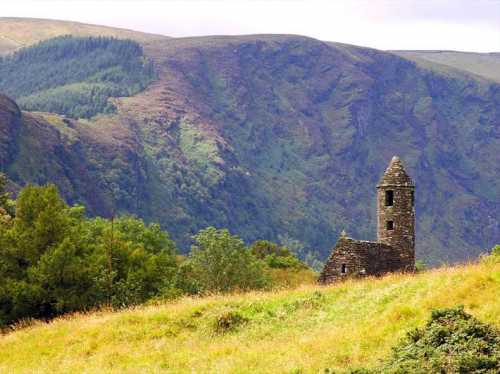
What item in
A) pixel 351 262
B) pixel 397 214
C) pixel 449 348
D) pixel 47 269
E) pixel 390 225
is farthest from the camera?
pixel 397 214

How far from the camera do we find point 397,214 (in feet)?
170

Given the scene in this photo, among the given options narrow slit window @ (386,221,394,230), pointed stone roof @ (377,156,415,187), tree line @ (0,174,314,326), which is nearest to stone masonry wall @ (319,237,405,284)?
narrow slit window @ (386,221,394,230)

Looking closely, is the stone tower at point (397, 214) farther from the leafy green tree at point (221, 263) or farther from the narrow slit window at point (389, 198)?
the leafy green tree at point (221, 263)

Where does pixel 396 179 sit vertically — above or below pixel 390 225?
above

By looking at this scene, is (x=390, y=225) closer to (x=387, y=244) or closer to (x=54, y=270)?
(x=387, y=244)

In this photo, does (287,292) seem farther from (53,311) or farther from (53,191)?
(53,191)

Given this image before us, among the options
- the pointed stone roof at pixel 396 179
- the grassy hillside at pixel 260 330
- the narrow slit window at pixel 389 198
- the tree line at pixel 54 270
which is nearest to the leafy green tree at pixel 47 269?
the tree line at pixel 54 270

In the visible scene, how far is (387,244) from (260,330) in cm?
2183

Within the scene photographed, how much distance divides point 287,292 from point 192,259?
41.7 meters

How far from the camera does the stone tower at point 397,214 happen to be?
2005 inches

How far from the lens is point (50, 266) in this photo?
45.3 m

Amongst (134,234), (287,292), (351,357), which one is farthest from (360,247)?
(134,234)

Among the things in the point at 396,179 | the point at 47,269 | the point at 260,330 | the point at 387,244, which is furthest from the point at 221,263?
the point at 260,330

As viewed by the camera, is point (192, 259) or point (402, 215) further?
point (192, 259)
